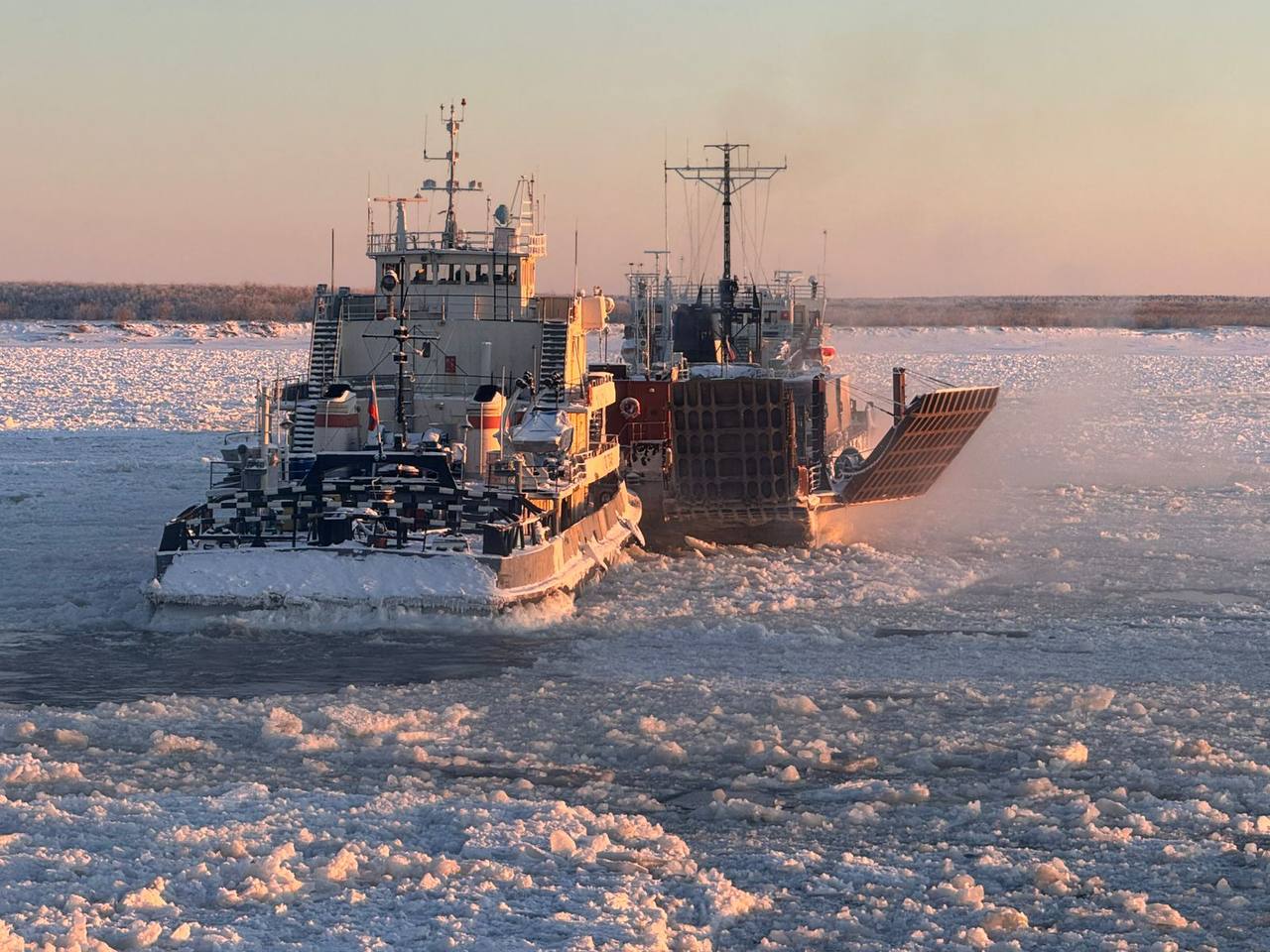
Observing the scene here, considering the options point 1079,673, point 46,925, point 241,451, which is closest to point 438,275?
point 241,451

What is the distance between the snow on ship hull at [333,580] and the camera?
60.2 ft

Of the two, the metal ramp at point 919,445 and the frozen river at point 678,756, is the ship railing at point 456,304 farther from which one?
the metal ramp at point 919,445

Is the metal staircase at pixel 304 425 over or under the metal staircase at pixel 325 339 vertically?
under

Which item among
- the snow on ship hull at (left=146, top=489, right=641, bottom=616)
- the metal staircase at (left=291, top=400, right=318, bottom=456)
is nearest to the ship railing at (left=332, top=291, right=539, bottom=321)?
the metal staircase at (left=291, top=400, right=318, bottom=456)

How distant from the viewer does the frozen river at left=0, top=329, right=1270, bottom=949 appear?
33.4 feet

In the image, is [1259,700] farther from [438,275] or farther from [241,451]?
[438,275]

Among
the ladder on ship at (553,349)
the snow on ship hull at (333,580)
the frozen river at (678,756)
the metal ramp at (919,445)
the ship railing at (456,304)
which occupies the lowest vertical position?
the frozen river at (678,756)

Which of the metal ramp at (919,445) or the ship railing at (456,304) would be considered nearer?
the ship railing at (456,304)

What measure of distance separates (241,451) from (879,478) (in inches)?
427

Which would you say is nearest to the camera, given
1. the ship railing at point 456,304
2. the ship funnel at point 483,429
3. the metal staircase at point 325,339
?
the ship funnel at point 483,429

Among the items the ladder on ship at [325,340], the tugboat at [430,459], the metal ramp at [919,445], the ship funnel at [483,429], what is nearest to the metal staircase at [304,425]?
the tugboat at [430,459]

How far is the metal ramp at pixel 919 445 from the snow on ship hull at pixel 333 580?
10070 millimetres

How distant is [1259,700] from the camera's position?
1523cm

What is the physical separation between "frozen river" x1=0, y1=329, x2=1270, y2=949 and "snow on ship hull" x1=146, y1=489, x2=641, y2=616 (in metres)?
0.26
